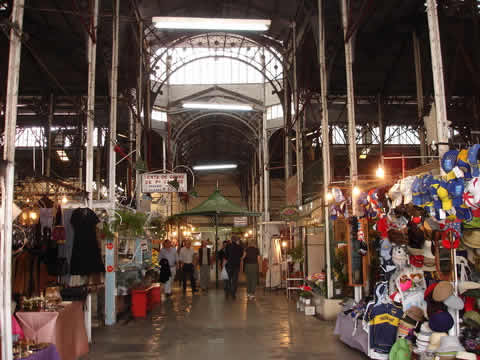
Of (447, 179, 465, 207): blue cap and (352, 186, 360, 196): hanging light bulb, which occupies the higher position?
(352, 186, 360, 196): hanging light bulb

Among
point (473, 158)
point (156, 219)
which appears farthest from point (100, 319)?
point (473, 158)

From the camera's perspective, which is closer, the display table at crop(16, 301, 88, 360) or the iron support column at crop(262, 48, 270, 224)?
the display table at crop(16, 301, 88, 360)

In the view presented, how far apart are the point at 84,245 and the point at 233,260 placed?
22.4ft

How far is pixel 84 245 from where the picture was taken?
732cm

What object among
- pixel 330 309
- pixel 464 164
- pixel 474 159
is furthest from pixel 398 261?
pixel 330 309

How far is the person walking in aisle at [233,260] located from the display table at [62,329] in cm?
685

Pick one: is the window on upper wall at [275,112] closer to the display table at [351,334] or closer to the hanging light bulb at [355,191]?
the hanging light bulb at [355,191]

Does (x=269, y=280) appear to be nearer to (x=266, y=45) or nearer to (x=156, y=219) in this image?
(x=156, y=219)

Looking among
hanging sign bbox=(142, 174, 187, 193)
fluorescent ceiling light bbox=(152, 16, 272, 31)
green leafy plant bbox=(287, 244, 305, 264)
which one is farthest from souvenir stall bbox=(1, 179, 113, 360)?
green leafy plant bbox=(287, 244, 305, 264)

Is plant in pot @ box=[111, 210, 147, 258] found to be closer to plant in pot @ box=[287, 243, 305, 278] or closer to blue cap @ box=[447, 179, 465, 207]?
plant in pot @ box=[287, 243, 305, 278]

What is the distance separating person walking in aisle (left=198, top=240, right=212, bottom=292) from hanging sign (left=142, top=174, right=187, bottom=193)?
4047 millimetres

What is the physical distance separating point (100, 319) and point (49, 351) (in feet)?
15.0

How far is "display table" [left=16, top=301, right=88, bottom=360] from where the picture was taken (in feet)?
17.8

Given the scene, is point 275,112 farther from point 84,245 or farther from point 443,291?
point 443,291
